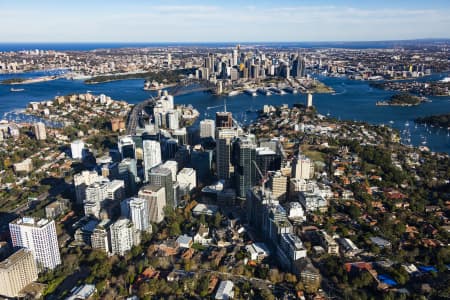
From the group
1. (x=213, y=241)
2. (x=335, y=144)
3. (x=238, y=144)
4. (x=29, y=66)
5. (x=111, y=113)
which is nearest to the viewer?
(x=213, y=241)

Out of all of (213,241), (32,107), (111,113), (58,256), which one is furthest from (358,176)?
(32,107)

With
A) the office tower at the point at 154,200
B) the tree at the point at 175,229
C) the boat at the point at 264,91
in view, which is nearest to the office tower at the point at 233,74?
the boat at the point at 264,91

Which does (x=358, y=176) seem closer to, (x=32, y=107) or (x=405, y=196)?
(x=405, y=196)

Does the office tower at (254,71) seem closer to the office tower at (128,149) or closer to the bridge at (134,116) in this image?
the bridge at (134,116)

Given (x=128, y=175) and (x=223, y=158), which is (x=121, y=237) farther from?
(x=223, y=158)

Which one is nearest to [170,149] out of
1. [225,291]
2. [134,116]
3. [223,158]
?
[223,158]

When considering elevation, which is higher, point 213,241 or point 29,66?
point 29,66

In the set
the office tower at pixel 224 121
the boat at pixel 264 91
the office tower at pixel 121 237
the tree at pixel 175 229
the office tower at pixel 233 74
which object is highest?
the office tower at pixel 233 74
